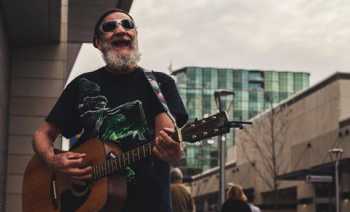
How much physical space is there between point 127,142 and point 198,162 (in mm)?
133692

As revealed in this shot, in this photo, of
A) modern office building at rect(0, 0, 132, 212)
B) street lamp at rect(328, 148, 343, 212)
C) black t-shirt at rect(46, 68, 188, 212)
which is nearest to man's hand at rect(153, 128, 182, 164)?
black t-shirt at rect(46, 68, 188, 212)

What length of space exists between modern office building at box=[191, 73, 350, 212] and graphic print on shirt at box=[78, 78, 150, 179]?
3135 cm

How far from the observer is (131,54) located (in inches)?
130

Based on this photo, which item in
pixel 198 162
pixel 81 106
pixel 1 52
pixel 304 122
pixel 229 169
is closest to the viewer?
pixel 81 106

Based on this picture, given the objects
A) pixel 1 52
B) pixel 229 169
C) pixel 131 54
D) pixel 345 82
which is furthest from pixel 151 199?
pixel 229 169

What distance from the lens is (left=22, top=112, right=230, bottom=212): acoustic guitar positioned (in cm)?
304

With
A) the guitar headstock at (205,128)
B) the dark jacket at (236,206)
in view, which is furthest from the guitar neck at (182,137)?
the dark jacket at (236,206)

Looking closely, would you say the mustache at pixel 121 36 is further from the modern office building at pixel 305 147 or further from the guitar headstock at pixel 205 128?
the modern office building at pixel 305 147

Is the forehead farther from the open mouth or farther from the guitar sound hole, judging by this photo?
the guitar sound hole

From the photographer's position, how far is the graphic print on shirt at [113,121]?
322 cm

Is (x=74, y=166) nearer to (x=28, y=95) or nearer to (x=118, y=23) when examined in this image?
(x=118, y=23)

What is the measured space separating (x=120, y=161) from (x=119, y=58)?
0.45m

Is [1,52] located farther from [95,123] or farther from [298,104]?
[298,104]

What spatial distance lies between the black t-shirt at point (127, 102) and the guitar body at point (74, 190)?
0.05 meters
